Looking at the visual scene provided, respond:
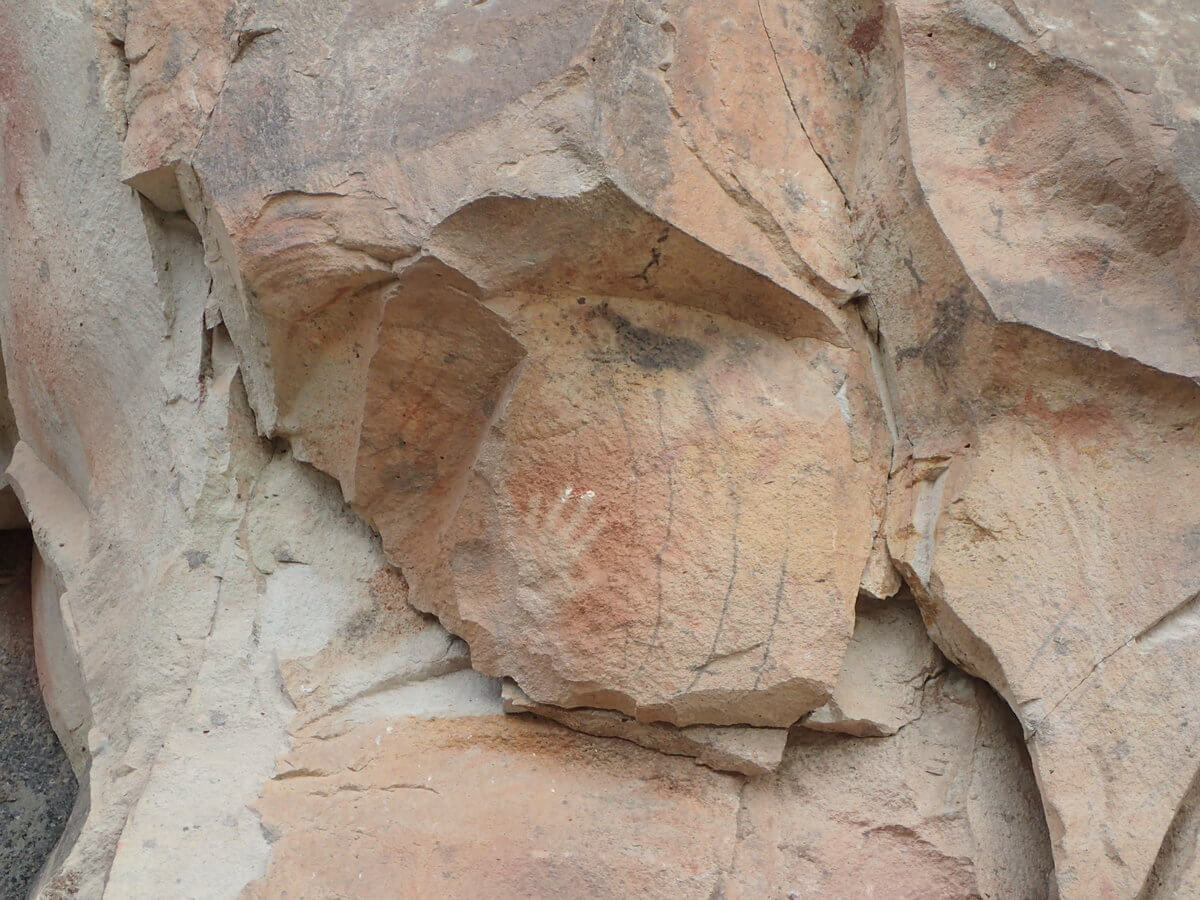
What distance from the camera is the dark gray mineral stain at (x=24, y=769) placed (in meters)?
2.27

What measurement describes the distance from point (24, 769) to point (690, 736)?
1.31 metres

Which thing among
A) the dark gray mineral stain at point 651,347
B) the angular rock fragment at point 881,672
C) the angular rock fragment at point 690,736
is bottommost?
the angular rock fragment at point 690,736

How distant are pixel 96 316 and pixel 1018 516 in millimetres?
1335

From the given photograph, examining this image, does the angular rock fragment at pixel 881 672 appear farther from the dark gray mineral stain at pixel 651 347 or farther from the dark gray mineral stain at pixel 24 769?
the dark gray mineral stain at pixel 24 769

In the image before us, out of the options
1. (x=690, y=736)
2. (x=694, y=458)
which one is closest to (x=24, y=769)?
(x=690, y=736)

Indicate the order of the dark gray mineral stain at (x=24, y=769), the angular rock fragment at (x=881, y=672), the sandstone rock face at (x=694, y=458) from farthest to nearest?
1. the dark gray mineral stain at (x=24, y=769)
2. the angular rock fragment at (x=881, y=672)
3. the sandstone rock face at (x=694, y=458)

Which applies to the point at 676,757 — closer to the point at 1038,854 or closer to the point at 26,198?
the point at 1038,854

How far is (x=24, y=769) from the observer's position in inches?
93.0

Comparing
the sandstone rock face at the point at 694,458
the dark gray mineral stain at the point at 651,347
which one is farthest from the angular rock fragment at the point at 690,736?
the dark gray mineral stain at the point at 651,347

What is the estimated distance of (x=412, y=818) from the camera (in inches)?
65.5

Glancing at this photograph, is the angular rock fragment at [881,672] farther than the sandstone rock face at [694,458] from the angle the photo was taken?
Yes

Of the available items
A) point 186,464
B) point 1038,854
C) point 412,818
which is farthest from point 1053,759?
point 186,464

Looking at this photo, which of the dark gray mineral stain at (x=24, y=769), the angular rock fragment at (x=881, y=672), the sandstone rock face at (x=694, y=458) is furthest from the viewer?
the dark gray mineral stain at (x=24, y=769)

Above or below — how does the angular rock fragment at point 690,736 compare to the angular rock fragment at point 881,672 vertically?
below
